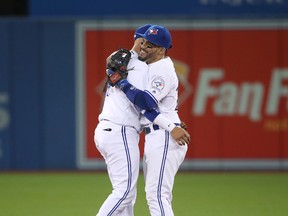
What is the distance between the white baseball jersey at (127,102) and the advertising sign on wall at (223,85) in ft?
19.6

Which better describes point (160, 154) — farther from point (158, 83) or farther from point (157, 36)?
point (157, 36)

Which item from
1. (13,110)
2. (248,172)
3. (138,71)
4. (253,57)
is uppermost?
(138,71)

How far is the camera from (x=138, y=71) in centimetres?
702

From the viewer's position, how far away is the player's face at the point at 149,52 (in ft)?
22.9

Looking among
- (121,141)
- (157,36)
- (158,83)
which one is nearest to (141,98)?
(158,83)

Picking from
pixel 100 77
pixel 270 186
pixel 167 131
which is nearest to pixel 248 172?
pixel 270 186

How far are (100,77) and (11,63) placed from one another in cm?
137

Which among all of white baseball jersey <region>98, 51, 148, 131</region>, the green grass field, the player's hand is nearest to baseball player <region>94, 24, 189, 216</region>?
white baseball jersey <region>98, 51, 148, 131</region>

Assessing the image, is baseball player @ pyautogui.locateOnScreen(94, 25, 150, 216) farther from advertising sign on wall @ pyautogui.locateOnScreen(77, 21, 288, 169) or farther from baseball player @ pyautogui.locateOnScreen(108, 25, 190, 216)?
advertising sign on wall @ pyautogui.locateOnScreen(77, 21, 288, 169)

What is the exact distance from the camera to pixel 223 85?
13117 mm

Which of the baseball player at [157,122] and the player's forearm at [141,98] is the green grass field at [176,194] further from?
the player's forearm at [141,98]

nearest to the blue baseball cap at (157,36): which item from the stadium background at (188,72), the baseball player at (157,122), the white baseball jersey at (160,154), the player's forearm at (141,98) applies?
the baseball player at (157,122)

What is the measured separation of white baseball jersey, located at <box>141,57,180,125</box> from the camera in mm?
6871

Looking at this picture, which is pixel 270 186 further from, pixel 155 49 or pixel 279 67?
pixel 155 49
